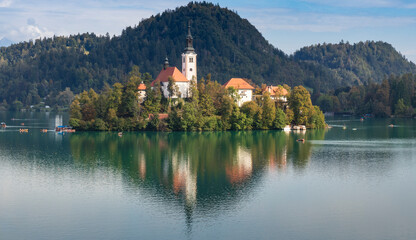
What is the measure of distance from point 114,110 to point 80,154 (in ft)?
168

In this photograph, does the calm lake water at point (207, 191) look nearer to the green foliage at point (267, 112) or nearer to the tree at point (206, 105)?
the green foliage at point (267, 112)

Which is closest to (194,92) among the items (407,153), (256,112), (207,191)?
(256,112)

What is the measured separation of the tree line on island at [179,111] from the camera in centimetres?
14212

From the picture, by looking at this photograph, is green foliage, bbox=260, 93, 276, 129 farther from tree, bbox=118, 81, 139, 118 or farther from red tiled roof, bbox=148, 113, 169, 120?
tree, bbox=118, 81, 139, 118

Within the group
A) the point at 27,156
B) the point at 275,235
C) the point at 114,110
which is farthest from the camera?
the point at 114,110

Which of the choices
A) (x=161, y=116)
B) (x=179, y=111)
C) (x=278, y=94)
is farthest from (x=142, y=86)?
(x=278, y=94)

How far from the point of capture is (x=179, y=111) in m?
142

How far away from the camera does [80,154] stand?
3659 inches

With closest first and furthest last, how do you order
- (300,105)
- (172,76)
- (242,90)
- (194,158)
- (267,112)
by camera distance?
(194,158), (267,112), (300,105), (172,76), (242,90)

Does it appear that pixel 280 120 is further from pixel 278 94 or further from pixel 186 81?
pixel 186 81

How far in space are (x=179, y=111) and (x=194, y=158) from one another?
185 feet

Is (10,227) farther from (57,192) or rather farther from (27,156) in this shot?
(27,156)

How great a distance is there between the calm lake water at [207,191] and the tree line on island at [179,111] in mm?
34752

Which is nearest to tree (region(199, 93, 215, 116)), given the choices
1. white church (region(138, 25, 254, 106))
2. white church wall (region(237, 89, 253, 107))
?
white church (region(138, 25, 254, 106))
